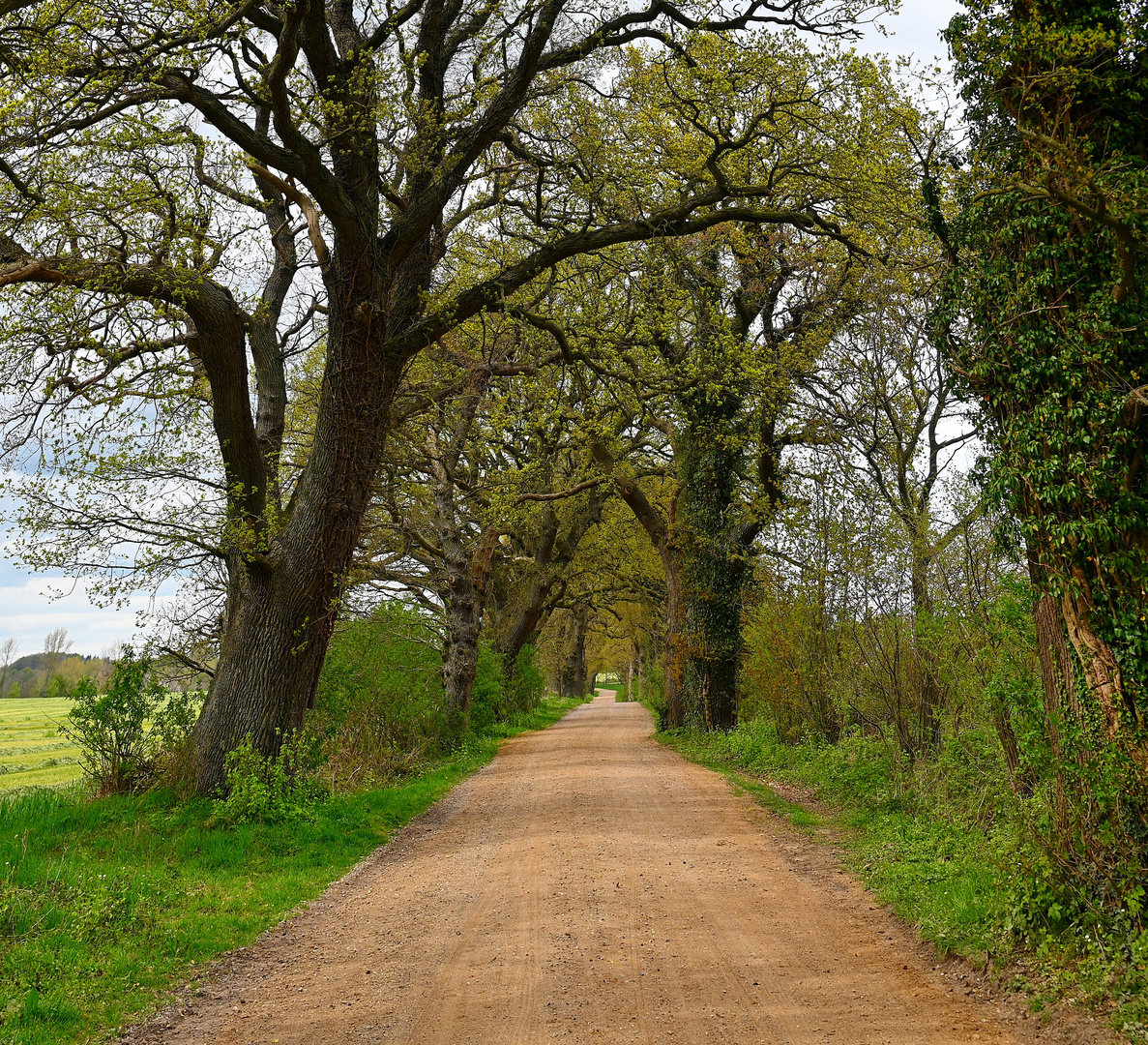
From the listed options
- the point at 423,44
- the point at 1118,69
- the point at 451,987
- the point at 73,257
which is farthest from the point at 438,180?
the point at 451,987

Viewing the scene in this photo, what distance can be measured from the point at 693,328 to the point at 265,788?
13.3 meters

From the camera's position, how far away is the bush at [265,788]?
30.7 ft

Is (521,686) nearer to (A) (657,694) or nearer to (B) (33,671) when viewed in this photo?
(A) (657,694)

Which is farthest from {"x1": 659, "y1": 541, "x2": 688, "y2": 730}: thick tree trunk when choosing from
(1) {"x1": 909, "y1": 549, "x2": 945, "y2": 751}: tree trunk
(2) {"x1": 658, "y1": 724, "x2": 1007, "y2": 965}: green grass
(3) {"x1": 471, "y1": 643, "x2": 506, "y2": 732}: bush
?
(1) {"x1": 909, "y1": 549, "x2": 945, "y2": 751}: tree trunk

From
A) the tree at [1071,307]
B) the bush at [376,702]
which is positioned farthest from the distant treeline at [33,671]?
the tree at [1071,307]

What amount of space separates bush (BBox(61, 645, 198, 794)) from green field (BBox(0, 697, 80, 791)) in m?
0.37

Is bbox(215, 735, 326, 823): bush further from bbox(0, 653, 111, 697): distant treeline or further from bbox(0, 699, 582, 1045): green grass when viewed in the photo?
bbox(0, 653, 111, 697): distant treeline

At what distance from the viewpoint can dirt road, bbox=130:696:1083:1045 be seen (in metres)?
4.57

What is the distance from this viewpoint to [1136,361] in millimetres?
5465

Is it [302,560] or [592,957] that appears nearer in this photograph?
[592,957]

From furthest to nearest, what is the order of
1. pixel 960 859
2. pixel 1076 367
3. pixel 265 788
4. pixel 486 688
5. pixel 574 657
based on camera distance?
1. pixel 574 657
2. pixel 486 688
3. pixel 265 788
4. pixel 960 859
5. pixel 1076 367

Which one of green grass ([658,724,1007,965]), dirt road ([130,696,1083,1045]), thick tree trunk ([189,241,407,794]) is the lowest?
dirt road ([130,696,1083,1045])

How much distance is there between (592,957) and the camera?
18.4ft

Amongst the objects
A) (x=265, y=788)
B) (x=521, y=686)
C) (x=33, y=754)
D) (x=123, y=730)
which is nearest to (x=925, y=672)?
(x=265, y=788)
